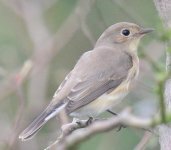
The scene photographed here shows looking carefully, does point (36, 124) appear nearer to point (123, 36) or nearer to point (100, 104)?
point (100, 104)

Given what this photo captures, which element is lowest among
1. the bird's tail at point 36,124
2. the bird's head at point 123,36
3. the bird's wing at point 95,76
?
the bird's head at point 123,36

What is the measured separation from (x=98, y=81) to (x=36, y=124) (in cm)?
89

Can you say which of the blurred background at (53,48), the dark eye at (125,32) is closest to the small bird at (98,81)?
the dark eye at (125,32)

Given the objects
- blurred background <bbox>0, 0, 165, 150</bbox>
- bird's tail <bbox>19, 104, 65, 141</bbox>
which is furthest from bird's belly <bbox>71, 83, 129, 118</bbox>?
blurred background <bbox>0, 0, 165, 150</bbox>

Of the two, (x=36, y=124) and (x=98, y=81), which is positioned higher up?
(x=36, y=124)

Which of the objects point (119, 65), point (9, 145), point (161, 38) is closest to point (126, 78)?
point (119, 65)

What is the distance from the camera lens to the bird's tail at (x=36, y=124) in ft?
14.0

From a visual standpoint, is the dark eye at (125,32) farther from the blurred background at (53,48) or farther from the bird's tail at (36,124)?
the bird's tail at (36,124)

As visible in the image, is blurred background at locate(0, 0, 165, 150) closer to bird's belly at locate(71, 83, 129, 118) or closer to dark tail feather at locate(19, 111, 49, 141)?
bird's belly at locate(71, 83, 129, 118)

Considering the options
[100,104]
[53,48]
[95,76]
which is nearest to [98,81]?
[95,76]

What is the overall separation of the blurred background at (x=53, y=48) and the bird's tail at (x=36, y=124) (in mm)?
1333

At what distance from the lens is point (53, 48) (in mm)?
7062

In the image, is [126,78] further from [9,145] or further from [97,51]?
[9,145]

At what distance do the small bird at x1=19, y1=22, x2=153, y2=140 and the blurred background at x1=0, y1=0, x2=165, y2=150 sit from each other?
439mm
